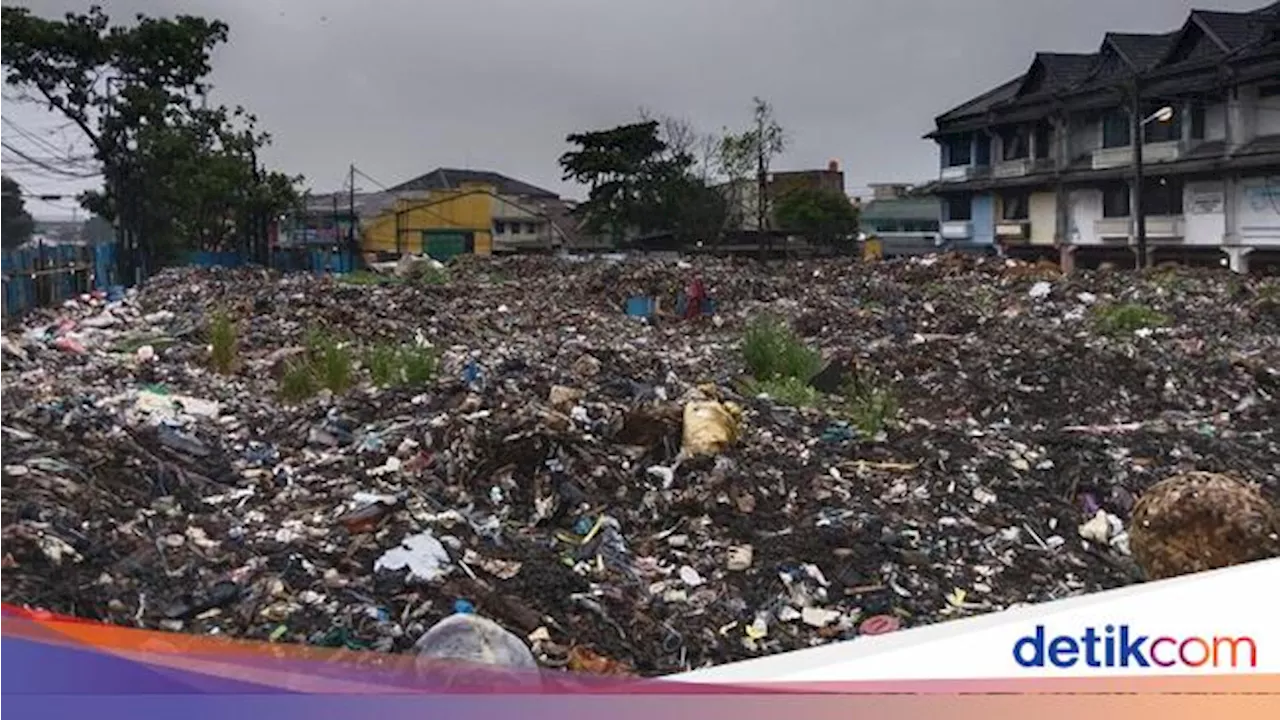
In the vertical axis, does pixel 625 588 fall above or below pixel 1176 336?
below

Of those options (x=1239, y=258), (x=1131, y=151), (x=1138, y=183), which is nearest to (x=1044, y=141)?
(x=1131, y=151)

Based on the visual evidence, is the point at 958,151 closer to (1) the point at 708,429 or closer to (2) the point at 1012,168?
(2) the point at 1012,168

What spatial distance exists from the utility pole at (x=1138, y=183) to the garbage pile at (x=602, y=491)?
14.8 m

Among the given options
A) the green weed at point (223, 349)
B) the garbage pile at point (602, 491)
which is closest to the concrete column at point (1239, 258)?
the garbage pile at point (602, 491)

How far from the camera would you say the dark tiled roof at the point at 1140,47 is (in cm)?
2683

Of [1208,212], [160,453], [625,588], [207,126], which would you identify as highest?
[207,126]

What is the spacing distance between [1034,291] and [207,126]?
2026 centimetres

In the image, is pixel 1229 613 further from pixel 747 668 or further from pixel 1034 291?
pixel 1034 291

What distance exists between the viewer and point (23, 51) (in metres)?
25.9

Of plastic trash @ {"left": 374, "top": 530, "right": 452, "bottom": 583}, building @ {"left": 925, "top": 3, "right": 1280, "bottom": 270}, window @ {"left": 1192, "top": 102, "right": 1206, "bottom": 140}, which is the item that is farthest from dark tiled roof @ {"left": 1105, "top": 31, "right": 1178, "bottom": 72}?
plastic trash @ {"left": 374, "top": 530, "right": 452, "bottom": 583}

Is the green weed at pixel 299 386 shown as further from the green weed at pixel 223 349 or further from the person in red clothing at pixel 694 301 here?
the person in red clothing at pixel 694 301

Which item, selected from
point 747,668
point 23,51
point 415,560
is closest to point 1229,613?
point 747,668

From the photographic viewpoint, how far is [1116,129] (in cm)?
2752

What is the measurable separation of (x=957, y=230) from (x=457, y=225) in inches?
648
